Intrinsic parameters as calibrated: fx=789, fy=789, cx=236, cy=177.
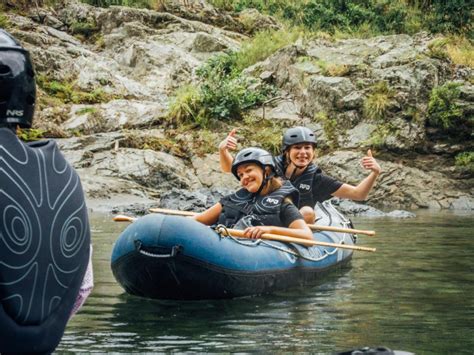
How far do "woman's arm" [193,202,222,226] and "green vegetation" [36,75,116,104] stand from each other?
11.9 meters

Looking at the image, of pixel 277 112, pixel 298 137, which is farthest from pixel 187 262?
pixel 277 112

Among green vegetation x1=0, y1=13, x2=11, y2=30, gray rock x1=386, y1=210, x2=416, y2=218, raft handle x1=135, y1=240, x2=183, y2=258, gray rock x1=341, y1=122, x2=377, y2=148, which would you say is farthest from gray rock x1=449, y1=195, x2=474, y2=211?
green vegetation x1=0, y1=13, x2=11, y2=30

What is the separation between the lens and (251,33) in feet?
77.4

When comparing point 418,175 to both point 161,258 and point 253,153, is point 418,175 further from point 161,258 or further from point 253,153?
point 161,258

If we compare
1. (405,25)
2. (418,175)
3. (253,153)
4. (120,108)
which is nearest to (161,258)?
(253,153)

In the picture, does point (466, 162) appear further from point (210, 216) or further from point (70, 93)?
point (210, 216)

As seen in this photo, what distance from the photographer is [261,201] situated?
6457mm

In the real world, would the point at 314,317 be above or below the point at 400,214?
above

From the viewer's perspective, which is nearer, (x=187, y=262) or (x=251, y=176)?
(x=187, y=262)

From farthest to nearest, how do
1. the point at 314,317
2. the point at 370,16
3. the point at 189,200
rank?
the point at 370,16
the point at 189,200
the point at 314,317

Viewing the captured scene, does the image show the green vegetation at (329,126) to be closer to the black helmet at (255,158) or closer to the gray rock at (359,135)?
the gray rock at (359,135)

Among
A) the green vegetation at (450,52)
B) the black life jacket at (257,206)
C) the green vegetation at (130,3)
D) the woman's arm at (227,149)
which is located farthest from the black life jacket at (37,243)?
the green vegetation at (130,3)

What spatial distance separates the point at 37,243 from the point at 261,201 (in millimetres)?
4448

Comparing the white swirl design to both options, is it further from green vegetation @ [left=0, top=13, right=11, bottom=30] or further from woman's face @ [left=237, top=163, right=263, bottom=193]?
green vegetation @ [left=0, top=13, right=11, bottom=30]
